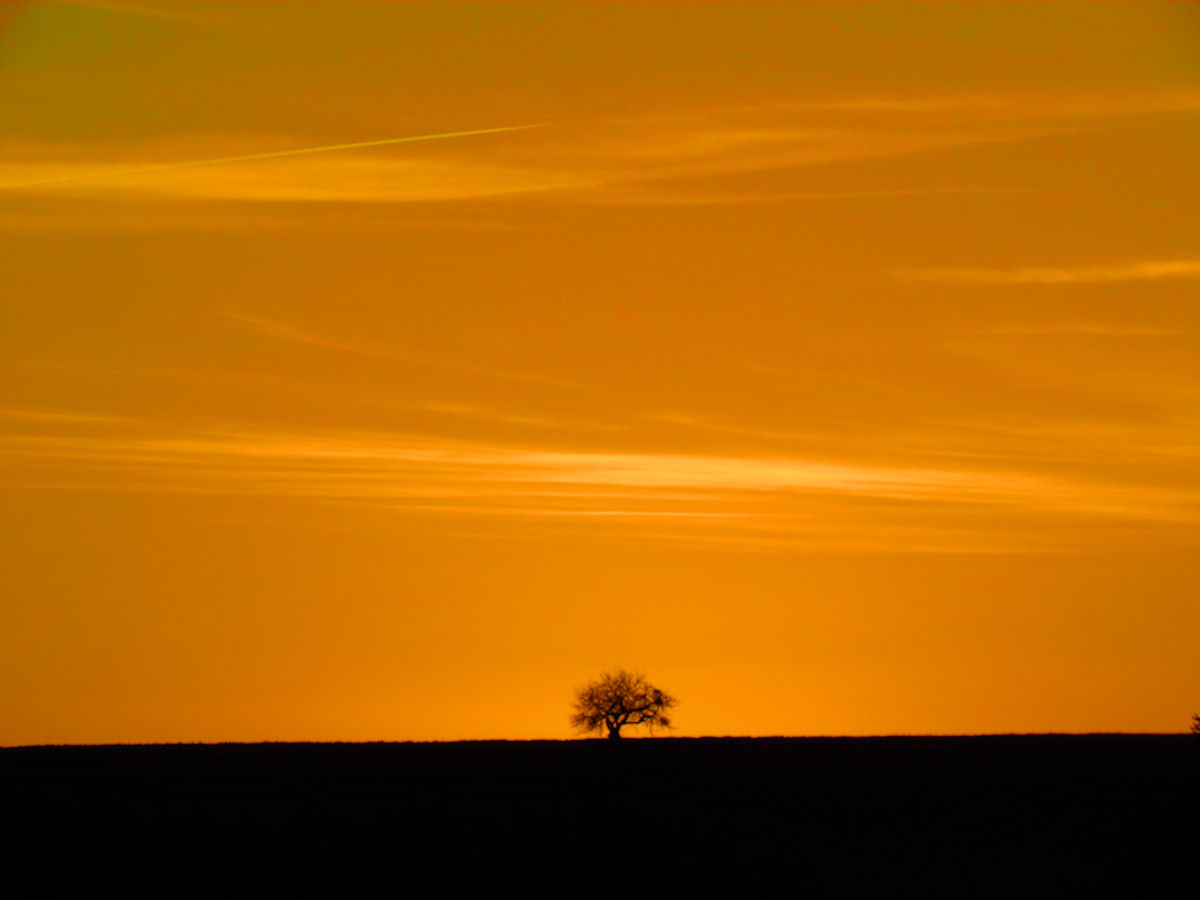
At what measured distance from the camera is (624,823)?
1747 inches

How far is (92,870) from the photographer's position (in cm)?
3656

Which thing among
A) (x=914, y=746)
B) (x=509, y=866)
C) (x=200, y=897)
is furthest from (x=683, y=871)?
(x=914, y=746)

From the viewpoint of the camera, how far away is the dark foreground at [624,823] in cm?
3531

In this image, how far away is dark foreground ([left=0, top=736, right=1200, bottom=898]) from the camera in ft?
116

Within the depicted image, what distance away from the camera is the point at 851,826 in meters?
43.3

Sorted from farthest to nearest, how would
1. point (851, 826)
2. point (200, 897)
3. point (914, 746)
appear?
1. point (914, 746)
2. point (851, 826)
3. point (200, 897)

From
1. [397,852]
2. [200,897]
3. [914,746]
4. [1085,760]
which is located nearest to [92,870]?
[200,897]

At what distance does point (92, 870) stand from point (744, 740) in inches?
2115

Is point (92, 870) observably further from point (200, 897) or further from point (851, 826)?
point (851, 826)

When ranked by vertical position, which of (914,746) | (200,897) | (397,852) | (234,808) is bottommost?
(200,897)

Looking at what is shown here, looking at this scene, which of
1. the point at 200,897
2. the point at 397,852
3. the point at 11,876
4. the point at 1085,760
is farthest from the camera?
the point at 1085,760

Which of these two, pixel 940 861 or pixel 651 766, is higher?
pixel 651 766

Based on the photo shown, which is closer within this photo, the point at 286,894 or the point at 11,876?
the point at 286,894

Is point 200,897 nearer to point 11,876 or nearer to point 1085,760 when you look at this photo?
point 11,876
